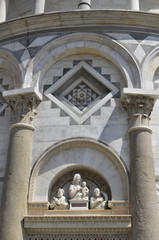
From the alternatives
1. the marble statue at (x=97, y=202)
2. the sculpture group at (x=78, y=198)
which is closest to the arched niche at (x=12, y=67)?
the sculpture group at (x=78, y=198)

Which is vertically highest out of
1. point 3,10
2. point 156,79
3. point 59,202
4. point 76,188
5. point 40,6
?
point 3,10

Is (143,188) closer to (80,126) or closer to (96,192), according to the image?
(96,192)

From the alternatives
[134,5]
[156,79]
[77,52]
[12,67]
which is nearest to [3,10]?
[12,67]

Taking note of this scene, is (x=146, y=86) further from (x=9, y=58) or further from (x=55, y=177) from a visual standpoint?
(x=9, y=58)

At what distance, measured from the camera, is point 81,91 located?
11.1 metres

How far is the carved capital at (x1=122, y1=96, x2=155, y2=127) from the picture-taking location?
397 inches

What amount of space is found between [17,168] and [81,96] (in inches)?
109

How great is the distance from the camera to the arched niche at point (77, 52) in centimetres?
1094

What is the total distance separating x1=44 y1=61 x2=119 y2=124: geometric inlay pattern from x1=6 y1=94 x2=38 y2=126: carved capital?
1.82 feet

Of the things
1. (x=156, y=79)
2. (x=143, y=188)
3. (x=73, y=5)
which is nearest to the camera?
(x=143, y=188)

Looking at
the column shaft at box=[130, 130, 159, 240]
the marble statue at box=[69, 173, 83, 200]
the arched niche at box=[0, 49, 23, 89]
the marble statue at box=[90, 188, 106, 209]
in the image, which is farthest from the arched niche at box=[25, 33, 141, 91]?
the marble statue at box=[90, 188, 106, 209]

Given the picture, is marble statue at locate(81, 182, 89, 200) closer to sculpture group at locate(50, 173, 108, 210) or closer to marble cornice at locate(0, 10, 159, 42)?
sculpture group at locate(50, 173, 108, 210)

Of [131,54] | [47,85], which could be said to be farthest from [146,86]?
[47,85]

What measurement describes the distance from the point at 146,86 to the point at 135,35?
1717 millimetres
